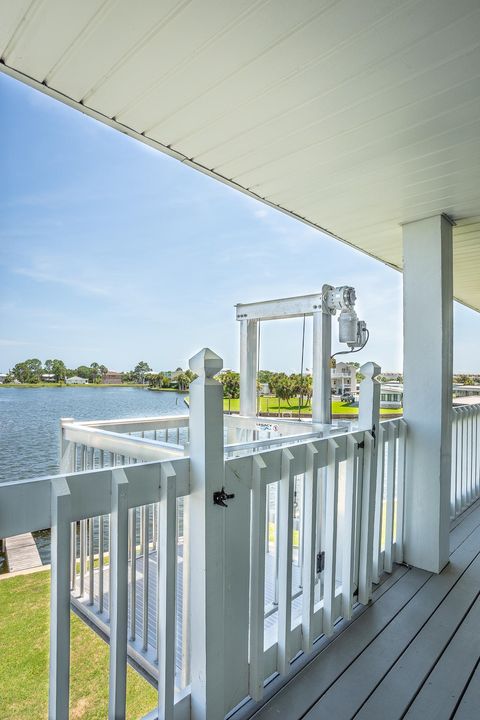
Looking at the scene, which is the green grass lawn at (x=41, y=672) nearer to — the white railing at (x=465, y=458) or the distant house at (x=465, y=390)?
the white railing at (x=465, y=458)

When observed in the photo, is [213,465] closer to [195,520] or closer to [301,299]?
[195,520]

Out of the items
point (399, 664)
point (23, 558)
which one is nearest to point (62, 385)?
point (23, 558)

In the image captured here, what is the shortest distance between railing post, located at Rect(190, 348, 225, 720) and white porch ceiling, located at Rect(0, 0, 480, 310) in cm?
88

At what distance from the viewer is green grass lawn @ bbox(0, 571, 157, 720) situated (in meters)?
1.70

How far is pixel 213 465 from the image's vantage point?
116 cm

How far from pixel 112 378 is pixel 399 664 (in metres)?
2.07

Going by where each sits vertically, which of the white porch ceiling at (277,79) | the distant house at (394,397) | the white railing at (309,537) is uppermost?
the white porch ceiling at (277,79)

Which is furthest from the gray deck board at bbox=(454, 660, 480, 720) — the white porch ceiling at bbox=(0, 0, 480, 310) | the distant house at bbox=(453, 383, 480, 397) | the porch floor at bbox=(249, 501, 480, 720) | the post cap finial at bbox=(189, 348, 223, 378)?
the distant house at bbox=(453, 383, 480, 397)

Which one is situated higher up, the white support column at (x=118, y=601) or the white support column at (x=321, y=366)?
the white support column at (x=321, y=366)

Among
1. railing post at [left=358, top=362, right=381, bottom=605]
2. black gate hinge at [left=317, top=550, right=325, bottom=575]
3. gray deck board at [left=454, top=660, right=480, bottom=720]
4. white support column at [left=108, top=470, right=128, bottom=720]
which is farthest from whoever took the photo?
black gate hinge at [left=317, top=550, right=325, bottom=575]

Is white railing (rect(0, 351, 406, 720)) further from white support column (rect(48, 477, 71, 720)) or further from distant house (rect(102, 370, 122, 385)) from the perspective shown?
distant house (rect(102, 370, 122, 385))

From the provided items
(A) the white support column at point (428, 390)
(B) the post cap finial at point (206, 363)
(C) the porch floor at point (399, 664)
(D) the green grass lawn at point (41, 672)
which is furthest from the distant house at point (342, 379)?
(D) the green grass lawn at point (41, 672)

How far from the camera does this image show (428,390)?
244 cm

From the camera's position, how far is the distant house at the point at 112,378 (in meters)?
2.51
